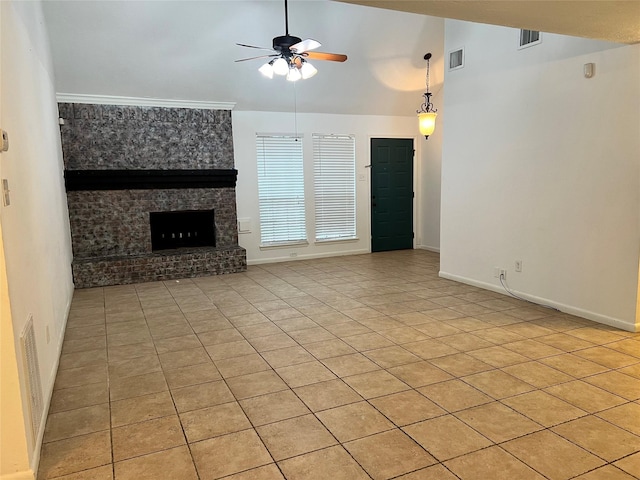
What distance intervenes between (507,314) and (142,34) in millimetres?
5157

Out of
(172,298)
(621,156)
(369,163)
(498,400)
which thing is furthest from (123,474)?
(369,163)

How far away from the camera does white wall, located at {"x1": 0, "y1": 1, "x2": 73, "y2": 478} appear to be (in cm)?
206

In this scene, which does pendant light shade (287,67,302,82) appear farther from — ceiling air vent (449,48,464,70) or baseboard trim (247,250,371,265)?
baseboard trim (247,250,371,265)

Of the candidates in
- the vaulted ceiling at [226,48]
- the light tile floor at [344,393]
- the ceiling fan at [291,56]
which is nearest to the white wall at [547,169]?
the light tile floor at [344,393]

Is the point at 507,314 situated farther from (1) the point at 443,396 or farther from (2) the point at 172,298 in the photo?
(2) the point at 172,298

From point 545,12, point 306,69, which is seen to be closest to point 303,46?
point 306,69

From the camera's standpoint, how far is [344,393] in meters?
2.87

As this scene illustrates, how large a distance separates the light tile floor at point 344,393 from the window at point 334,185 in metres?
3.12

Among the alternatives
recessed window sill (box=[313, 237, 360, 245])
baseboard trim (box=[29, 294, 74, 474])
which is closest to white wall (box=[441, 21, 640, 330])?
recessed window sill (box=[313, 237, 360, 245])

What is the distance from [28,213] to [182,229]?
4.23 m

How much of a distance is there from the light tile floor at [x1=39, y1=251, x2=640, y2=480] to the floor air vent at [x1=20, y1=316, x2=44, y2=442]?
164 mm

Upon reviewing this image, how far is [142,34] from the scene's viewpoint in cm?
532

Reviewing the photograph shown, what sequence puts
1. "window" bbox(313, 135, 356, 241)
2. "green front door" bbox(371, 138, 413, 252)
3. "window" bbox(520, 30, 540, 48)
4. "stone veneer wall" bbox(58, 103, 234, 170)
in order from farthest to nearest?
"green front door" bbox(371, 138, 413, 252), "window" bbox(313, 135, 356, 241), "stone veneer wall" bbox(58, 103, 234, 170), "window" bbox(520, 30, 540, 48)

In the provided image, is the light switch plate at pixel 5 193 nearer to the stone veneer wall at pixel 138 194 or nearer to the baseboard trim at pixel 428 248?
the stone veneer wall at pixel 138 194
